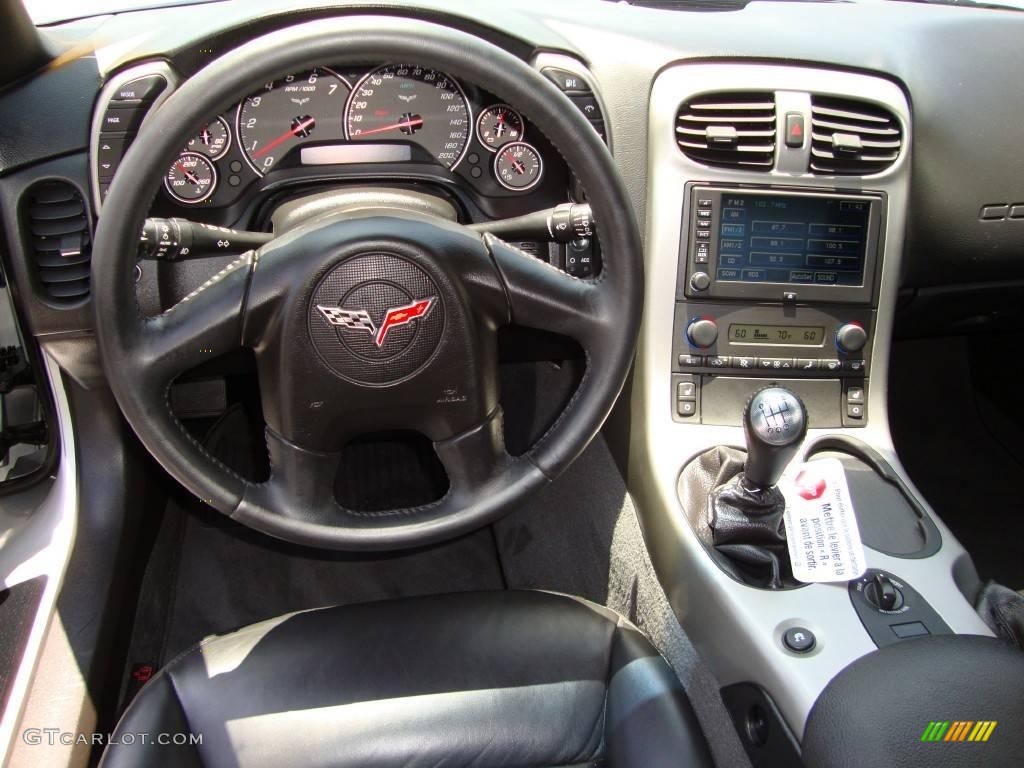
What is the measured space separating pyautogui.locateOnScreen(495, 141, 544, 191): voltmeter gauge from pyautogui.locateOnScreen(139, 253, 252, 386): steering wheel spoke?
0.48 m

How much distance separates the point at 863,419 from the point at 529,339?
0.57 meters

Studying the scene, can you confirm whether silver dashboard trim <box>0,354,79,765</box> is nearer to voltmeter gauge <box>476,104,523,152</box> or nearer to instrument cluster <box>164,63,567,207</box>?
instrument cluster <box>164,63,567,207</box>

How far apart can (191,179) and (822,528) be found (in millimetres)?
1008

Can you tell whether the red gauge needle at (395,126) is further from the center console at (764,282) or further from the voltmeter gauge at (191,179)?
the center console at (764,282)

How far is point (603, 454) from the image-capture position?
1.68 m

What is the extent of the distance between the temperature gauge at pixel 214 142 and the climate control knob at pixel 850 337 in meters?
0.99

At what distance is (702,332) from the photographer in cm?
144

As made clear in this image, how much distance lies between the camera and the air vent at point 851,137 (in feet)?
4.64

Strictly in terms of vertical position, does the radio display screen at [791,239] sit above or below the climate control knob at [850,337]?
above

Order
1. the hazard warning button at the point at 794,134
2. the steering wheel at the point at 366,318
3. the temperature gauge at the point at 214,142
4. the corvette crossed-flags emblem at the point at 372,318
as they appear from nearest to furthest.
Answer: the steering wheel at the point at 366,318
the corvette crossed-flags emblem at the point at 372,318
the temperature gauge at the point at 214,142
the hazard warning button at the point at 794,134

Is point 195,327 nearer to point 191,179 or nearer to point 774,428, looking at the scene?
point 191,179

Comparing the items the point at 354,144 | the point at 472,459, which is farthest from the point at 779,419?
the point at 354,144

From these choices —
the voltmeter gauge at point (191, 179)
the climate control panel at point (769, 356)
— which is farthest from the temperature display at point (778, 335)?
the voltmeter gauge at point (191, 179)

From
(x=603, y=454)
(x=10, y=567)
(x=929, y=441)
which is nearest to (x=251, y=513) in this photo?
(x=10, y=567)
